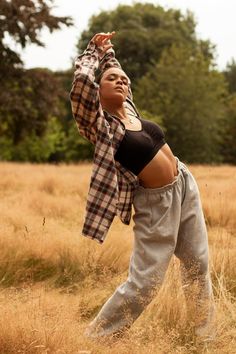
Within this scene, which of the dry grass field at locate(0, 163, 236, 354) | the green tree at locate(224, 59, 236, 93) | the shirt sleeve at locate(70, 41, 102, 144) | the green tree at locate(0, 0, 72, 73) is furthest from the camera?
the green tree at locate(224, 59, 236, 93)

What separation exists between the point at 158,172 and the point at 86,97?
581 millimetres

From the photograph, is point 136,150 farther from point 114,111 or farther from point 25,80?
point 25,80

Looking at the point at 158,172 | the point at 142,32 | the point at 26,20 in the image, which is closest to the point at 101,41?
the point at 158,172

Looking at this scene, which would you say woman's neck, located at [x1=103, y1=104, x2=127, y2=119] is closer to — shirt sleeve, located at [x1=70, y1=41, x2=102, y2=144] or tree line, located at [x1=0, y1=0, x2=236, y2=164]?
shirt sleeve, located at [x1=70, y1=41, x2=102, y2=144]

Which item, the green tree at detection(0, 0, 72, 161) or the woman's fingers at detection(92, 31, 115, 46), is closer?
the woman's fingers at detection(92, 31, 115, 46)

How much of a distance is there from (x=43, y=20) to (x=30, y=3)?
1.73ft

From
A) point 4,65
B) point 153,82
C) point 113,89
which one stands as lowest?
point 153,82

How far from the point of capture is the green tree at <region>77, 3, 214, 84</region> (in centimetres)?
3859

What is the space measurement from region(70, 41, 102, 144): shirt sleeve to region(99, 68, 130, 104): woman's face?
0.53 ft

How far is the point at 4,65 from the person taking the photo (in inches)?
677

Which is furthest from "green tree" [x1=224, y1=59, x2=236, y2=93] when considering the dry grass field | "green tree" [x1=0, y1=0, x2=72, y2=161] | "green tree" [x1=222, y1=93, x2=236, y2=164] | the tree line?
the dry grass field

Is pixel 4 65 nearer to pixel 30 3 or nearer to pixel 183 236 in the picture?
pixel 30 3

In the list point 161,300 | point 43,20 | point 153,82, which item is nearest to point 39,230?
point 161,300

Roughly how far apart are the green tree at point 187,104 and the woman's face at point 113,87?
92.4ft
